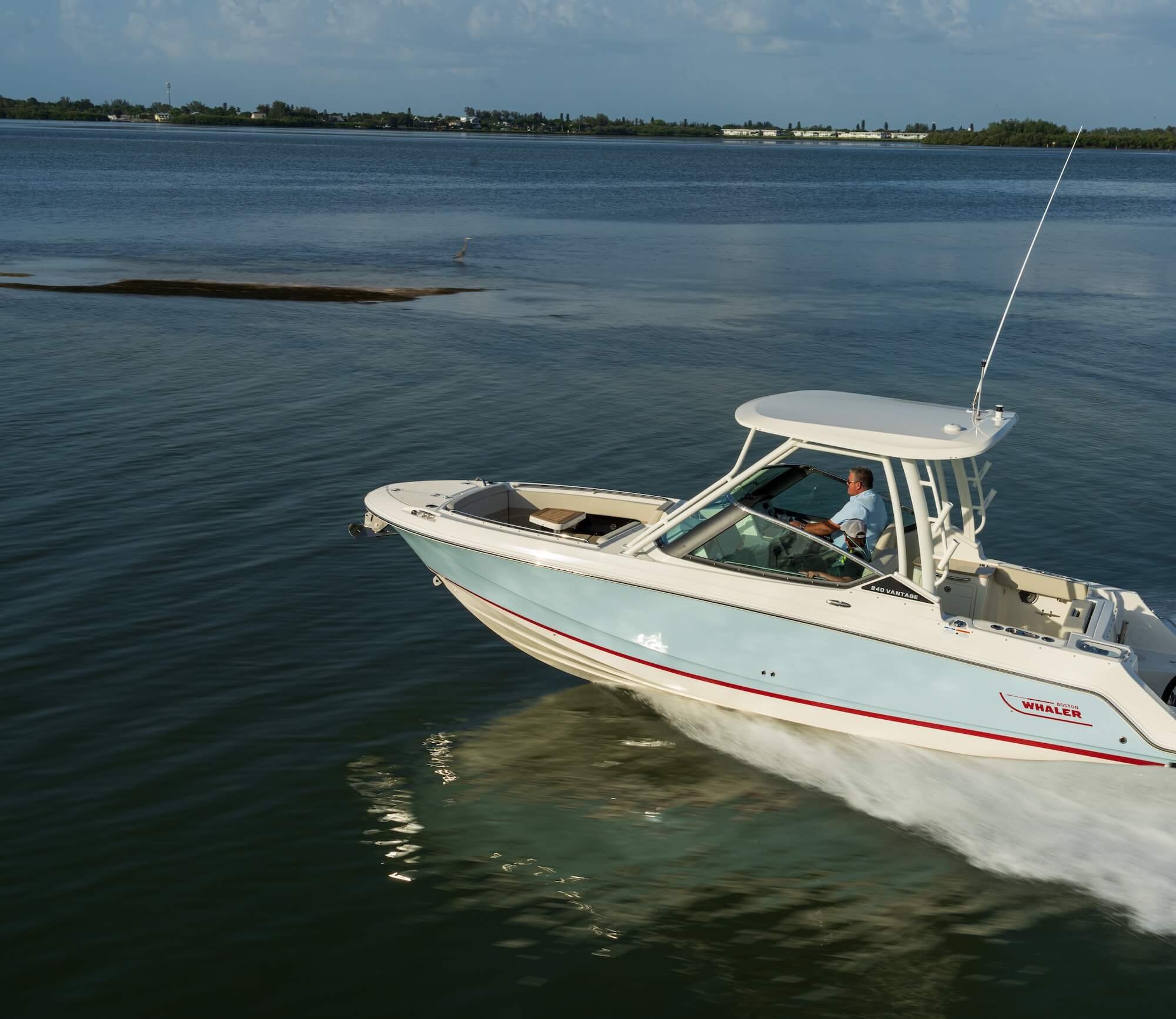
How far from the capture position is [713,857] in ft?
23.6

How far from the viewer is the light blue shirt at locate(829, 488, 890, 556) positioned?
8055mm

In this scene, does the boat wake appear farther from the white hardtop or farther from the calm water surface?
the white hardtop

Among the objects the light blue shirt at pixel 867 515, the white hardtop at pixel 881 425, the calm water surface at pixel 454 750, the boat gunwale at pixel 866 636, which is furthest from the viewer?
the light blue shirt at pixel 867 515

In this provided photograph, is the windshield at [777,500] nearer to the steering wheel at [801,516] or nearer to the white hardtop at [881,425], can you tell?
the steering wheel at [801,516]

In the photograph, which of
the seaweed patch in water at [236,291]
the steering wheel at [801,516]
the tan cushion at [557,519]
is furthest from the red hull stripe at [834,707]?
the seaweed patch in water at [236,291]

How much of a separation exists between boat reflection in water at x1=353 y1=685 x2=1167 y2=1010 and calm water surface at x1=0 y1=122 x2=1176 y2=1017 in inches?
1.1

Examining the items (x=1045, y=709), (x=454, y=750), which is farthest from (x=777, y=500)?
(x=454, y=750)

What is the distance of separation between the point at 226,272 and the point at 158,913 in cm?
3008

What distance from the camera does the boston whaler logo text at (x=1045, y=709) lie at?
277 inches

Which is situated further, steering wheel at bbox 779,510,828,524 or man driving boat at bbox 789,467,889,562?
steering wheel at bbox 779,510,828,524

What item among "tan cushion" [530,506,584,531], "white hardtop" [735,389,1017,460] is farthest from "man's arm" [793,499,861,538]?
"tan cushion" [530,506,584,531]

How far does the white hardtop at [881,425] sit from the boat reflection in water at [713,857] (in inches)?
83.3

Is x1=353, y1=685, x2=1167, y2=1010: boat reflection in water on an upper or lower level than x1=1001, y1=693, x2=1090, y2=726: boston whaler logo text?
lower

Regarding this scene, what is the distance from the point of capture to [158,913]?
6.45m
